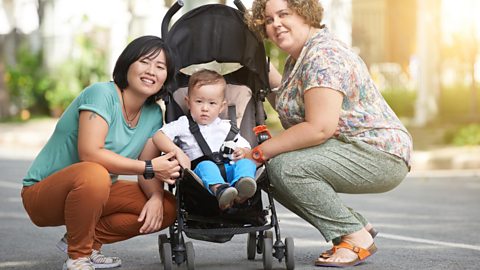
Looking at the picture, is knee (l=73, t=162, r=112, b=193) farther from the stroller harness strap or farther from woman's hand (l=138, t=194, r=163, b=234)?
the stroller harness strap

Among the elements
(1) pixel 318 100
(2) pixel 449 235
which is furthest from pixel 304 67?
(2) pixel 449 235

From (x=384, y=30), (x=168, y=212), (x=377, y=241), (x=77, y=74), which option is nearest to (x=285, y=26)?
(x=168, y=212)

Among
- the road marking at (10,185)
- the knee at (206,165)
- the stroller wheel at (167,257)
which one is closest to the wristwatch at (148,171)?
the knee at (206,165)

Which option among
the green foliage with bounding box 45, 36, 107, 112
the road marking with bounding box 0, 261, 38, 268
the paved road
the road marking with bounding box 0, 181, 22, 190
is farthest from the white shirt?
the green foliage with bounding box 45, 36, 107, 112

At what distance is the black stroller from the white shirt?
19 centimetres

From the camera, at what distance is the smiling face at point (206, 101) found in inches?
244

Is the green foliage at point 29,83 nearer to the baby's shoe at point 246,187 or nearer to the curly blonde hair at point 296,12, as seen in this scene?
the curly blonde hair at point 296,12

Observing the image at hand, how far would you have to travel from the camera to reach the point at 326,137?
6.10 meters

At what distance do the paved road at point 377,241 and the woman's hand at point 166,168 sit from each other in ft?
2.52

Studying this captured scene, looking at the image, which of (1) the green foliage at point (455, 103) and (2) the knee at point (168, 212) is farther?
(1) the green foliage at point (455, 103)

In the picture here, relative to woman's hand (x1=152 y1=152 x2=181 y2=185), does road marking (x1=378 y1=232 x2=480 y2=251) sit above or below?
below

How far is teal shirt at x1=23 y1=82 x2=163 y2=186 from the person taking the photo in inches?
237

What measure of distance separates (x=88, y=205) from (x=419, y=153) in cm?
1023

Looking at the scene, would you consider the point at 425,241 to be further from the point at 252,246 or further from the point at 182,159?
the point at 182,159
